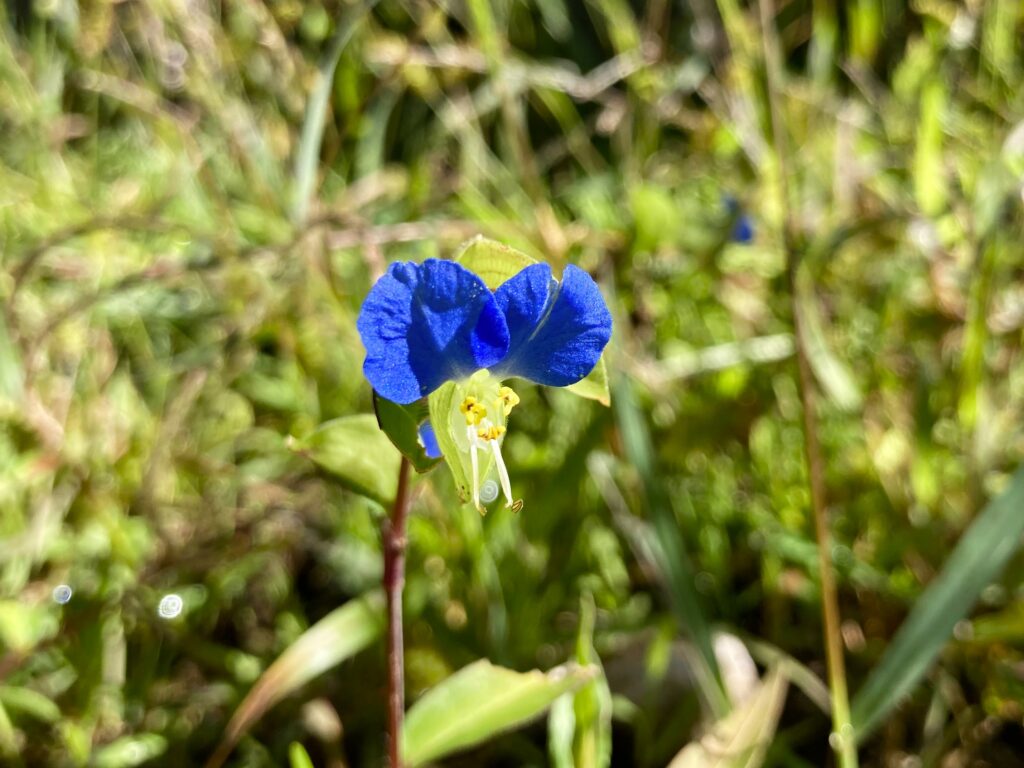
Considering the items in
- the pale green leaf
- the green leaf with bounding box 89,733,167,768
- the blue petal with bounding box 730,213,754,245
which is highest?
the blue petal with bounding box 730,213,754,245

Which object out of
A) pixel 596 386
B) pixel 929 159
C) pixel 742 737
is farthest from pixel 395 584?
pixel 929 159

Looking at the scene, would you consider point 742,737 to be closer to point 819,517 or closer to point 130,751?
point 819,517

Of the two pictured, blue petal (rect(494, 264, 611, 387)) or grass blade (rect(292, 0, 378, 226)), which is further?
grass blade (rect(292, 0, 378, 226))

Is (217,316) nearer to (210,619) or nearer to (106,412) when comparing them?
(106,412)

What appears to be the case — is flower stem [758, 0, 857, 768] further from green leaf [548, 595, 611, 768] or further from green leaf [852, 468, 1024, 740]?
green leaf [548, 595, 611, 768]

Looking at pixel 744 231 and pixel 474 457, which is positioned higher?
pixel 744 231

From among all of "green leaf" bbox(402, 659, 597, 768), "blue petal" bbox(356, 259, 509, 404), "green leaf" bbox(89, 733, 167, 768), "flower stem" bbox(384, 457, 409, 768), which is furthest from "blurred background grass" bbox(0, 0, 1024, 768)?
"blue petal" bbox(356, 259, 509, 404)
